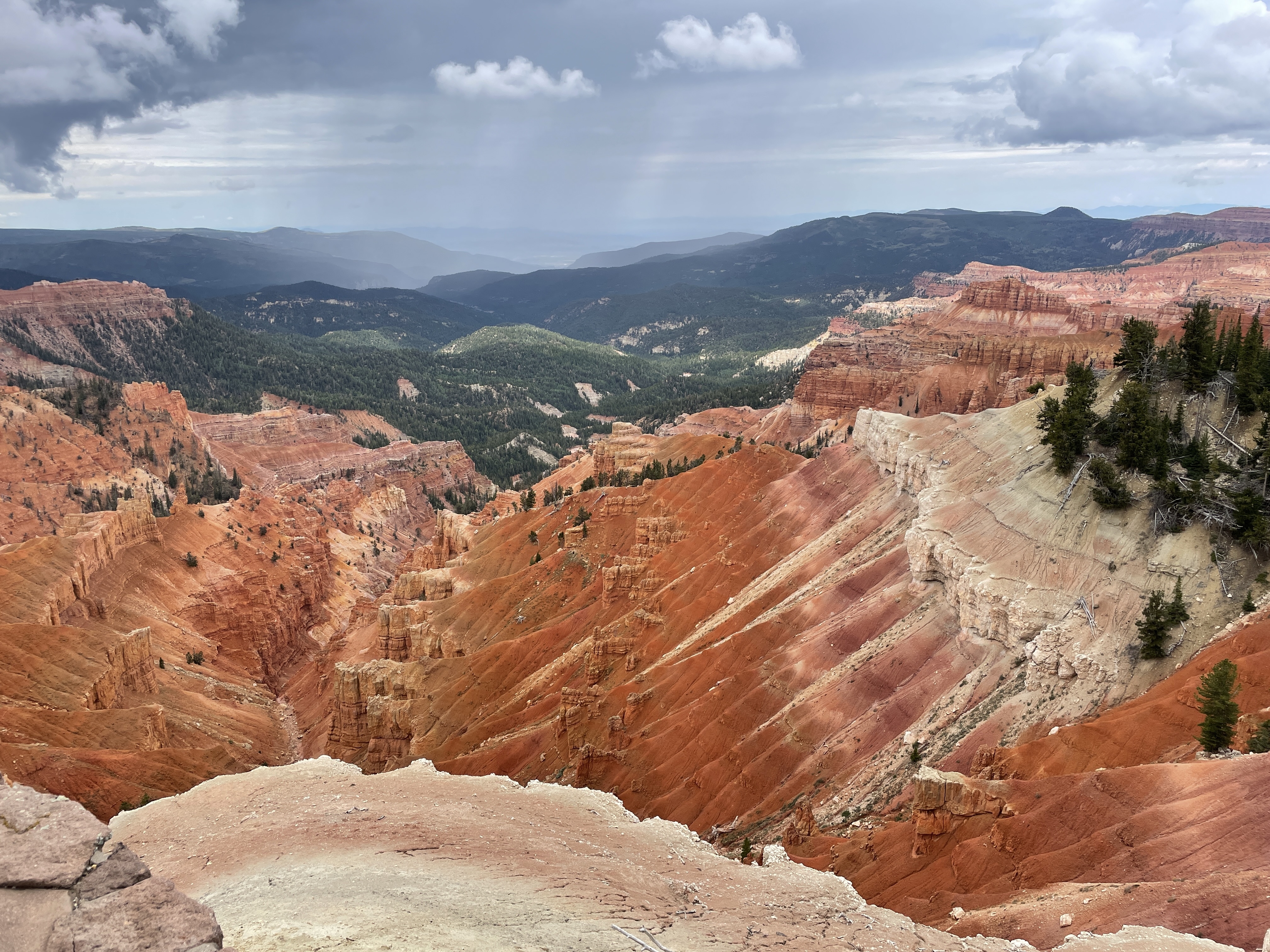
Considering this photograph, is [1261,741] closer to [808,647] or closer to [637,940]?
[637,940]

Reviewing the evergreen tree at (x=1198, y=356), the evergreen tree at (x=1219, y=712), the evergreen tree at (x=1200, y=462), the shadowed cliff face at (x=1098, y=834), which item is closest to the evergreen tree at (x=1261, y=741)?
the evergreen tree at (x=1219, y=712)

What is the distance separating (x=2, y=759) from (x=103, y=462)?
83037 mm

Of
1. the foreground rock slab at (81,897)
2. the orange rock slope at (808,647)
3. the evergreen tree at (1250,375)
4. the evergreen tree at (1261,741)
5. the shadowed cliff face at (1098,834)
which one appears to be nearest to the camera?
the foreground rock slab at (81,897)

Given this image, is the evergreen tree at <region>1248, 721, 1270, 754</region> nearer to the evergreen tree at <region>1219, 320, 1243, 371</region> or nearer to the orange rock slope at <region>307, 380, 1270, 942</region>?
the orange rock slope at <region>307, 380, 1270, 942</region>

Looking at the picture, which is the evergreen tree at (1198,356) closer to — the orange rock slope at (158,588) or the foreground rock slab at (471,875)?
the foreground rock slab at (471,875)

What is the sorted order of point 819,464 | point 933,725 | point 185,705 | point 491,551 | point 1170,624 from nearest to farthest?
point 1170,624 < point 933,725 < point 185,705 < point 819,464 < point 491,551

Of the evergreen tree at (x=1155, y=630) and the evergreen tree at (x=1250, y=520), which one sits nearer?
the evergreen tree at (x=1155, y=630)

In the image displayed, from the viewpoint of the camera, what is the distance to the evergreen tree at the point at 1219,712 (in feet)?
80.1

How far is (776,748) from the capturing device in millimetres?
40875

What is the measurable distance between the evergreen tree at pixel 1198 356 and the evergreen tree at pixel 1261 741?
80.6 ft

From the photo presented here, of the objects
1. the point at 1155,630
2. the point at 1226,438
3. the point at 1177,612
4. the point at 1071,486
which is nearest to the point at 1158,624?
the point at 1155,630

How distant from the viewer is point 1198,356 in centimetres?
4338

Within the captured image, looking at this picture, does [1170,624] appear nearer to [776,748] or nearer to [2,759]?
Answer: [776,748]

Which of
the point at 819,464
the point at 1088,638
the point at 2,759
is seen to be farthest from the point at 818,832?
the point at 819,464
